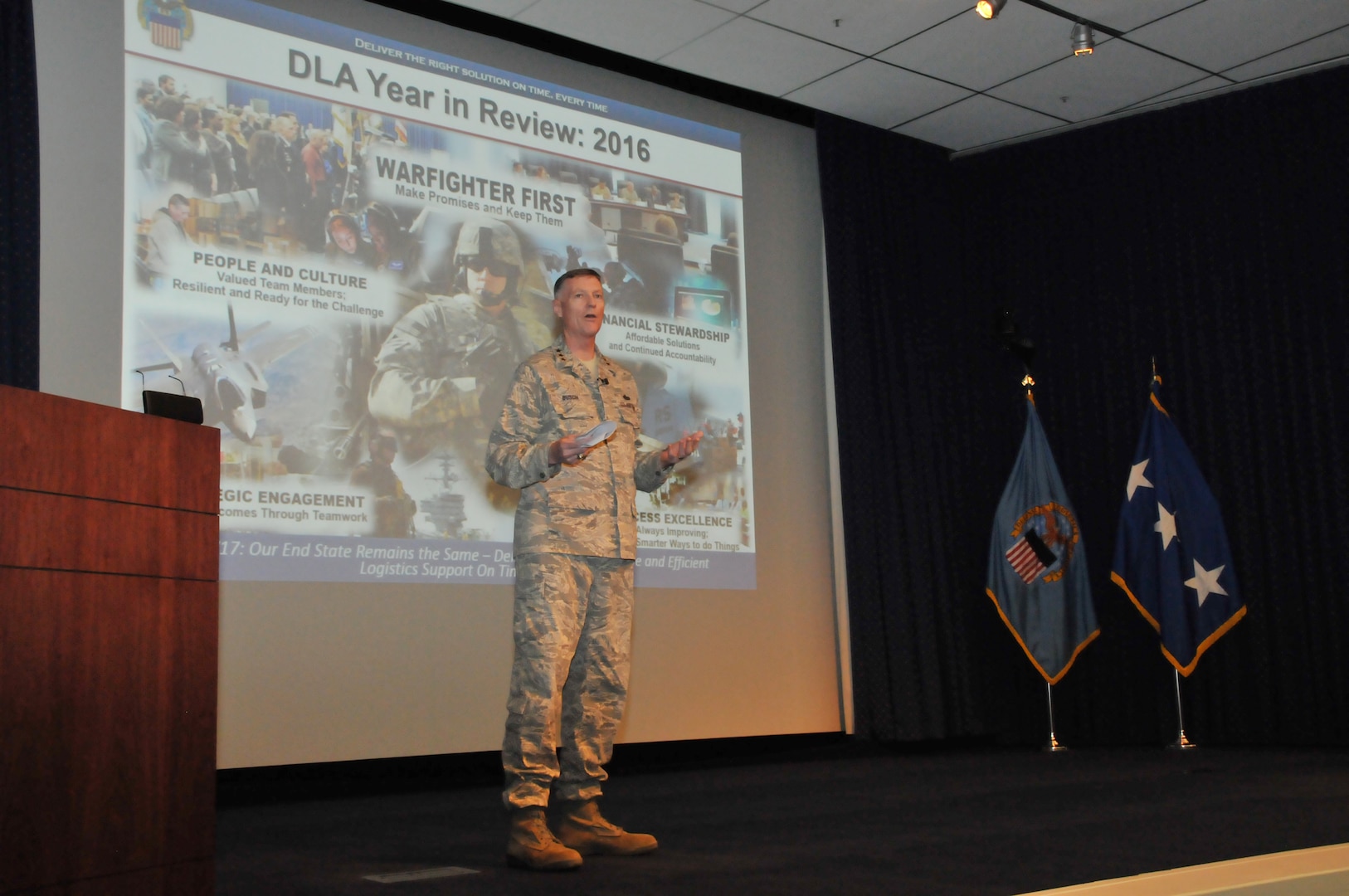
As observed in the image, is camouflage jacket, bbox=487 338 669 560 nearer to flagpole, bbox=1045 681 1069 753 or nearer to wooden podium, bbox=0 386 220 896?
wooden podium, bbox=0 386 220 896

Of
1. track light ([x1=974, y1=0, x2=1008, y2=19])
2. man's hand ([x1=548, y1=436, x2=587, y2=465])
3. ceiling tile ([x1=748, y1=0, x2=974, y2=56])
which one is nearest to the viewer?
man's hand ([x1=548, y1=436, x2=587, y2=465])

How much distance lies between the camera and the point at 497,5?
488 centimetres

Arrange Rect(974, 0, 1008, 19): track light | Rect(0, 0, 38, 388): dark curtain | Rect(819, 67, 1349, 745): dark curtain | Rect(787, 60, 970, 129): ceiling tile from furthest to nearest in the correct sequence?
Rect(787, 60, 970, 129): ceiling tile, Rect(819, 67, 1349, 745): dark curtain, Rect(974, 0, 1008, 19): track light, Rect(0, 0, 38, 388): dark curtain

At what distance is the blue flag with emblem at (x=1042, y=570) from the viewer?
5.77m

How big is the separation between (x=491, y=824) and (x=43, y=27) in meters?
3.00

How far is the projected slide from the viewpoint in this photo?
4133mm

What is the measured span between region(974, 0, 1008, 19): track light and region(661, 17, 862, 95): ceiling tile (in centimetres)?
83

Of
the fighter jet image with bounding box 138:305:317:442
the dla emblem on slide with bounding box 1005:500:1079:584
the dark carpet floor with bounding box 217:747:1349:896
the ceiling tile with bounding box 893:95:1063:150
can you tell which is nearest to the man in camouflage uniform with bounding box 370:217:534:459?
the fighter jet image with bounding box 138:305:317:442

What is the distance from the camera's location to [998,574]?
5.91 m

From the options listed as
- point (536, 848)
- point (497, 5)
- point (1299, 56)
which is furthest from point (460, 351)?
point (1299, 56)

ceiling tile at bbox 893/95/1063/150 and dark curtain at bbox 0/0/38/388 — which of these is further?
ceiling tile at bbox 893/95/1063/150

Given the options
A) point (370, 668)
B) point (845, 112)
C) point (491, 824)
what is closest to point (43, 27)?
point (370, 668)

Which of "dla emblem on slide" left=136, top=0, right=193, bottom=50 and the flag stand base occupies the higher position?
"dla emblem on slide" left=136, top=0, right=193, bottom=50

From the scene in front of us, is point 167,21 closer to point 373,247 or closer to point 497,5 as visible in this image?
point 373,247
